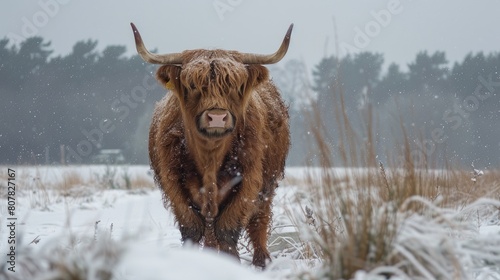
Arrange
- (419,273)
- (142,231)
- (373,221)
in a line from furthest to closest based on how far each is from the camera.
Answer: (373,221), (419,273), (142,231)

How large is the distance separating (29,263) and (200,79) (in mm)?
2804

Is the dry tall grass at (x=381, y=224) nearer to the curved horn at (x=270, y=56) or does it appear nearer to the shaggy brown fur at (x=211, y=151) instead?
the shaggy brown fur at (x=211, y=151)

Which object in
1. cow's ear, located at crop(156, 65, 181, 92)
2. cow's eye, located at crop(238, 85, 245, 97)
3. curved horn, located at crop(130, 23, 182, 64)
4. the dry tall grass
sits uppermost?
curved horn, located at crop(130, 23, 182, 64)

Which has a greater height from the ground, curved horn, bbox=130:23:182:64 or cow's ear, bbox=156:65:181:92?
curved horn, bbox=130:23:182:64

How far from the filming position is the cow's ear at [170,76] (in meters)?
4.79

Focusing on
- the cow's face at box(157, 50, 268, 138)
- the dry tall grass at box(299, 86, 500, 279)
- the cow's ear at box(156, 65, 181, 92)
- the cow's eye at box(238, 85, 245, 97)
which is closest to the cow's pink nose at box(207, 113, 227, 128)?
the cow's face at box(157, 50, 268, 138)

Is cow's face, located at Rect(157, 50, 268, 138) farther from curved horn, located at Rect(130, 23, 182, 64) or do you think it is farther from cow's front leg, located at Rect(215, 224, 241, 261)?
cow's front leg, located at Rect(215, 224, 241, 261)

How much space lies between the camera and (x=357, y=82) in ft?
148

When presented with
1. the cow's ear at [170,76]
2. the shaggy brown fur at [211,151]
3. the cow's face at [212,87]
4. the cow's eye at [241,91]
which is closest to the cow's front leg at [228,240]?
the shaggy brown fur at [211,151]

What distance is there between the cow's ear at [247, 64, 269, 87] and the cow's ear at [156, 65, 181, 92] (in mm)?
561

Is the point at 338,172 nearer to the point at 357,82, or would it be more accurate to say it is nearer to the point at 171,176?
the point at 171,176

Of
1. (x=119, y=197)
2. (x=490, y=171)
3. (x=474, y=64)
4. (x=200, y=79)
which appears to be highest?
(x=474, y=64)

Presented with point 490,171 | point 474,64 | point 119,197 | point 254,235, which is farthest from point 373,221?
point 474,64

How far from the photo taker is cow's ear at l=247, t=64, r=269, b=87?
4910mm
